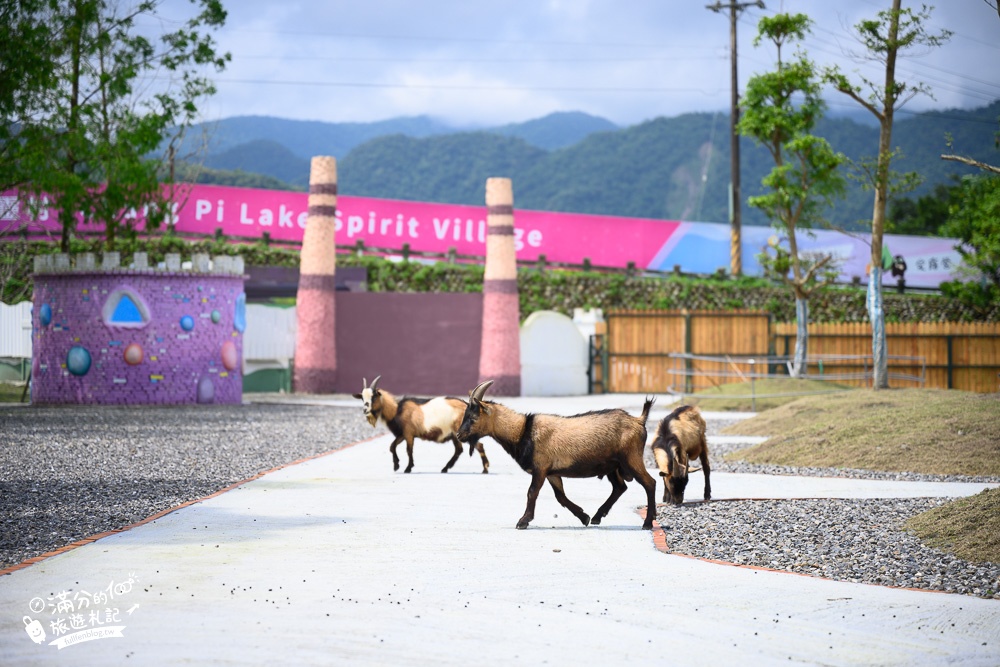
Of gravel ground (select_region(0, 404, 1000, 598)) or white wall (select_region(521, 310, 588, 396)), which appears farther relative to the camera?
white wall (select_region(521, 310, 588, 396))

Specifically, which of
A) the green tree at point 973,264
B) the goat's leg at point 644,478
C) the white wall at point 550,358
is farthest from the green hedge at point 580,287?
the goat's leg at point 644,478

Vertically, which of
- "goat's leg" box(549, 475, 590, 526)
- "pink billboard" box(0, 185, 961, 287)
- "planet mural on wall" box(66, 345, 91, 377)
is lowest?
"goat's leg" box(549, 475, 590, 526)

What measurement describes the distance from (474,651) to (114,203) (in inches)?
924

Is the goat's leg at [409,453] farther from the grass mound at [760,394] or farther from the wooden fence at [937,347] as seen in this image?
the wooden fence at [937,347]

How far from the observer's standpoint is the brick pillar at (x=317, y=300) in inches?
1215

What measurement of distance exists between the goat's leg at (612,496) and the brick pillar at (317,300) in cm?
2270

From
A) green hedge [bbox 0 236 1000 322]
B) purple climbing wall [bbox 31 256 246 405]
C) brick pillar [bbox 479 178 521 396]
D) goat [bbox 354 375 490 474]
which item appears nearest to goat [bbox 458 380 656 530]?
goat [bbox 354 375 490 474]

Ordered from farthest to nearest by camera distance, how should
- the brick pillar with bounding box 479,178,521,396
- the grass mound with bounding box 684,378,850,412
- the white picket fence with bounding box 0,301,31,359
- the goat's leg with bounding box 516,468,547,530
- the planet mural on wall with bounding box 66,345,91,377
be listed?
the brick pillar with bounding box 479,178,521,396
the white picket fence with bounding box 0,301,31,359
the grass mound with bounding box 684,378,850,412
the planet mural on wall with bounding box 66,345,91,377
the goat's leg with bounding box 516,468,547,530

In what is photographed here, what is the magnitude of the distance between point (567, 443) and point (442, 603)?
Answer: 9.06 feet

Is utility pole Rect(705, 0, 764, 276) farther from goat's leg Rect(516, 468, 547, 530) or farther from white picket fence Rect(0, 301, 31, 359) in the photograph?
goat's leg Rect(516, 468, 547, 530)

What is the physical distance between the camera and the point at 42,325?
2403cm

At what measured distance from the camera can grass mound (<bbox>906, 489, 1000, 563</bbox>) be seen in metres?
7.32

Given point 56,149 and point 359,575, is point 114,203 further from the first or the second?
point 359,575

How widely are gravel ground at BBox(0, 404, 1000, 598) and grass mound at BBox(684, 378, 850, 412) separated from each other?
18.0ft
